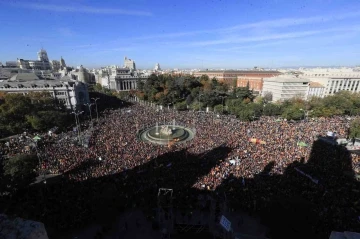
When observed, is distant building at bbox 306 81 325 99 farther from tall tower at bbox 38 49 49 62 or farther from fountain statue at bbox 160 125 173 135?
tall tower at bbox 38 49 49 62

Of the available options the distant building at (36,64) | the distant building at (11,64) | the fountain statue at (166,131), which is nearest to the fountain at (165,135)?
the fountain statue at (166,131)

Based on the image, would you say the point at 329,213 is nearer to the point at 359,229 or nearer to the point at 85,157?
the point at 359,229

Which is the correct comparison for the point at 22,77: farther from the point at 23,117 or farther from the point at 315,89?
the point at 315,89

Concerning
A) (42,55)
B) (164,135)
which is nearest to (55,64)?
(42,55)

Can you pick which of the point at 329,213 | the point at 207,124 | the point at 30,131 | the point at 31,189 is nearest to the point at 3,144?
the point at 30,131

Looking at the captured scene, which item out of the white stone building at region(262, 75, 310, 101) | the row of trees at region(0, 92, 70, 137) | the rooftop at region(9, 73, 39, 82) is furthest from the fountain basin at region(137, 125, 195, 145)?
the white stone building at region(262, 75, 310, 101)

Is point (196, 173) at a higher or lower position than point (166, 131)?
higher
